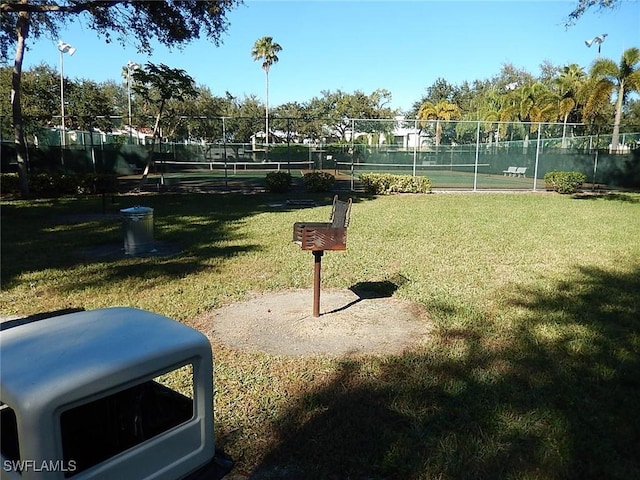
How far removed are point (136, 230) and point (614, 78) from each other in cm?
2879

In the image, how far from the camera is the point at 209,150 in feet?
71.9

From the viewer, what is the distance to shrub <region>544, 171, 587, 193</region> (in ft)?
59.7

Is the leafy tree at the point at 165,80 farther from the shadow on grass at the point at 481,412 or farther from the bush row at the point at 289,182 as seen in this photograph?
the shadow on grass at the point at 481,412

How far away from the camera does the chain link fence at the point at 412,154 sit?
1888cm

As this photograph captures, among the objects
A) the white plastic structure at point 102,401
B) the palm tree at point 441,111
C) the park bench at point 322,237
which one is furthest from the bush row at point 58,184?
the palm tree at point 441,111

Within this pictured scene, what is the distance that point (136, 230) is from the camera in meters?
7.26

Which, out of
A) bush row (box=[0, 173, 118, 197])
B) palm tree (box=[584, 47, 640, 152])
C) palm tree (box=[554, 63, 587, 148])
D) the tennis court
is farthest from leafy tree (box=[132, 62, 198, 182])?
palm tree (box=[554, 63, 587, 148])

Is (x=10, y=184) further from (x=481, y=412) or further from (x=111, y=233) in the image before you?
(x=481, y=412)

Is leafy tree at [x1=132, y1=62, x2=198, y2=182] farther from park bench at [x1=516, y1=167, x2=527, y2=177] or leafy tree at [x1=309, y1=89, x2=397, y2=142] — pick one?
leafy tree at [x1=309, y1=89, x2=397, y2=142]

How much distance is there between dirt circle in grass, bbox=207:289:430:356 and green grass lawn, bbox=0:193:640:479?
0.62 feet

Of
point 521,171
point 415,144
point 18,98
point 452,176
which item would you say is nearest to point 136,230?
point 18,98

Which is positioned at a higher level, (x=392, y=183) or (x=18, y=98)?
(x=18, y=98)

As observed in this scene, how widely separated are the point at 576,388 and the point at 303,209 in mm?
10089

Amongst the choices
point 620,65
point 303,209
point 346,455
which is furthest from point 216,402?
point 620,65
